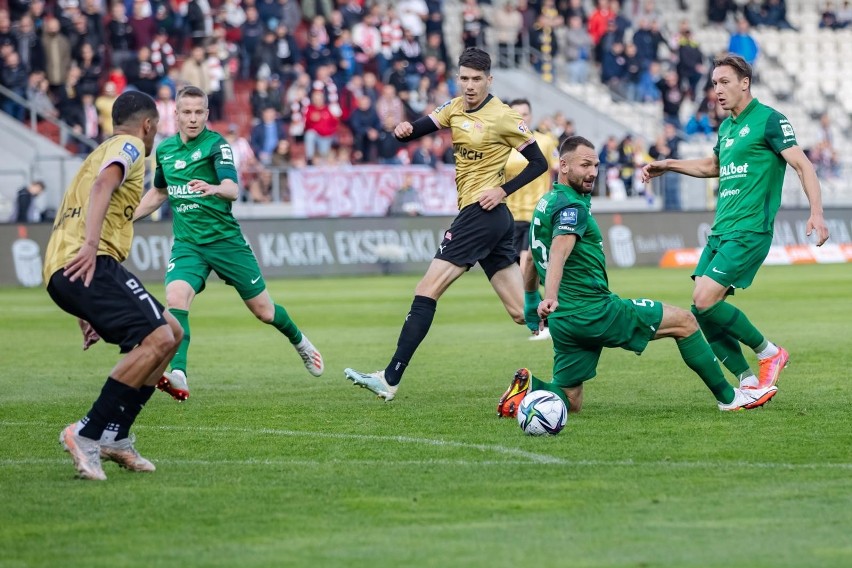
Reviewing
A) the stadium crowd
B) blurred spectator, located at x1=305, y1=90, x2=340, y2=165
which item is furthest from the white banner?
blurred spectator, located at x1=305, y1=90, x2=340, y2=165

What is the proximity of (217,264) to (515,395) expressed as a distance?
122 inches

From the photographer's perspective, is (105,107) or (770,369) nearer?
(770,369)

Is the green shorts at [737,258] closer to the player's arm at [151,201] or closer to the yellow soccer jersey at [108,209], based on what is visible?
the yellow soccer jersey at [108,209]

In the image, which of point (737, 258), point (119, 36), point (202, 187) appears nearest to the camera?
point (737, 258)

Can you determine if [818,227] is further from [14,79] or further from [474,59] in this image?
[14,79]

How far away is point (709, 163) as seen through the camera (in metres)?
10.7

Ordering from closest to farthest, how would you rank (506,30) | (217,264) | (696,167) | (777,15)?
(696,167) → (217,264) → (506,30) → (777,15)

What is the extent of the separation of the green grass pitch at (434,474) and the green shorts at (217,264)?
2.90 ft

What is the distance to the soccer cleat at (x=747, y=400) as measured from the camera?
9.85 metres

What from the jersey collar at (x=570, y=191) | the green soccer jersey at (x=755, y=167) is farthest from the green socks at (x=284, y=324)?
the green soccer jersey at (x=755, y=167)

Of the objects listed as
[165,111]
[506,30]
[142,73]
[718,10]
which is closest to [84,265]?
[165,111]

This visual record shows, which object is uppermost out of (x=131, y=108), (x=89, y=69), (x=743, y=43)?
(x=131, y=108)

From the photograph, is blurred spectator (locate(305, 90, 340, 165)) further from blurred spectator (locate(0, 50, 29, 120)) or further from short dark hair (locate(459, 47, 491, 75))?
short dark hair (locate(459, 47, 491, 75))

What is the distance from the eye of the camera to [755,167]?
10125 millimetres
